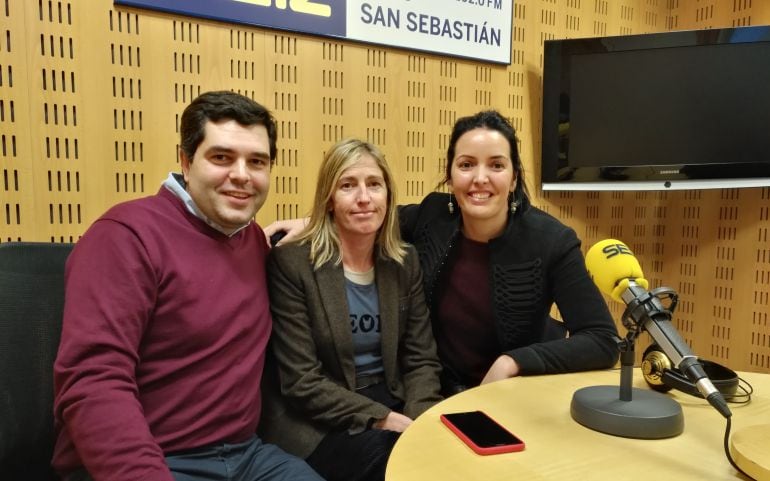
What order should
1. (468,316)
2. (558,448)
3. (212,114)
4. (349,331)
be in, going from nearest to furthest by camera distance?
(558,448) < (212,114) < (349,331) < (468,316)

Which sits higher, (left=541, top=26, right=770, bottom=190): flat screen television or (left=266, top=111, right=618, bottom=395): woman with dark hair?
(left=541, top=26, right=770, bottom=190): flat screen television

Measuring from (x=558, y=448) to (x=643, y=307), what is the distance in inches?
13.1

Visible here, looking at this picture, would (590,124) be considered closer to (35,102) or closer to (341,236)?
(341,236)

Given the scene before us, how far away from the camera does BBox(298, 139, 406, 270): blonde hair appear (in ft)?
6.03

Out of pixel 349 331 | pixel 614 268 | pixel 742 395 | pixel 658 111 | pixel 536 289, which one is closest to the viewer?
pixel 614 268

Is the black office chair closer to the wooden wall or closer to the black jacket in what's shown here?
the wooden wall

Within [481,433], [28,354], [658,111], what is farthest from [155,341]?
[658,111]

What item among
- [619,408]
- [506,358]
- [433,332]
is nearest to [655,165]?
[433,332]

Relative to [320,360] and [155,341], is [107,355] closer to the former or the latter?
[155,341]

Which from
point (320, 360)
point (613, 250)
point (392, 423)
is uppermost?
point (613, 250)

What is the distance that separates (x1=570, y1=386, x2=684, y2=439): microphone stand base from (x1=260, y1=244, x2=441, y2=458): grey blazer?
662 mm

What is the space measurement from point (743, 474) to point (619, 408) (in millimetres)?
249

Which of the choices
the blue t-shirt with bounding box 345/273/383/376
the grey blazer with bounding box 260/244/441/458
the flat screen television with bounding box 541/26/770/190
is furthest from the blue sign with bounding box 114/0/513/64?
the blue t-shirt with bounding box 345/273/383/376

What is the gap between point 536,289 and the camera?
6.33 feet
